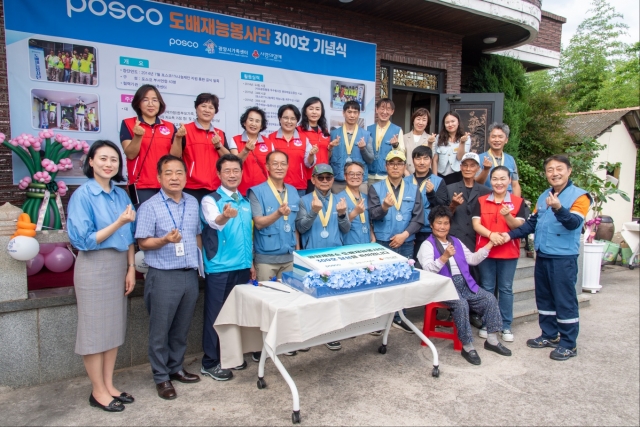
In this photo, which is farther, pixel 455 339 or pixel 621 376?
pixel 455 339

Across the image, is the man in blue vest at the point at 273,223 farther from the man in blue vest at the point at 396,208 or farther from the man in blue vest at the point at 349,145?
the man in blue vest at the point at 349,145

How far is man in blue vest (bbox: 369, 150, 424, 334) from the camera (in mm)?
4492

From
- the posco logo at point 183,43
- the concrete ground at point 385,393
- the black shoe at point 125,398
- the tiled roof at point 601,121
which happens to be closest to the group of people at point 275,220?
the black shoe at point 125,398

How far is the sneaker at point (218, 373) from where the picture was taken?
3.71 m

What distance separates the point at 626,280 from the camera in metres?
8.47

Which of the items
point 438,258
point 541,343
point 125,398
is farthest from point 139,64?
point 541,343

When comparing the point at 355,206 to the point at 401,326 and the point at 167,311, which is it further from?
the point at 167,311

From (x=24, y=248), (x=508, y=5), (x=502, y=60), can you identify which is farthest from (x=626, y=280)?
(x=24, y=248)

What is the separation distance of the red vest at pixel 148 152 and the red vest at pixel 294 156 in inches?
43.3

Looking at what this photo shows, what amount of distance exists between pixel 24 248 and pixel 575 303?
15.7ft

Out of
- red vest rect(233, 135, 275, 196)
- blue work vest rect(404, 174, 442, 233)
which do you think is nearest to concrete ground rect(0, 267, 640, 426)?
blue work vest rect(404, 174, 442, 233)

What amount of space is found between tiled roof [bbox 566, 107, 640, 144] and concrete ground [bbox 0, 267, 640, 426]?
1167 centimetres

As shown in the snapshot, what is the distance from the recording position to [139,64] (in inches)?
204

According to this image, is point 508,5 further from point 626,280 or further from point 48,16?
point 48,16
